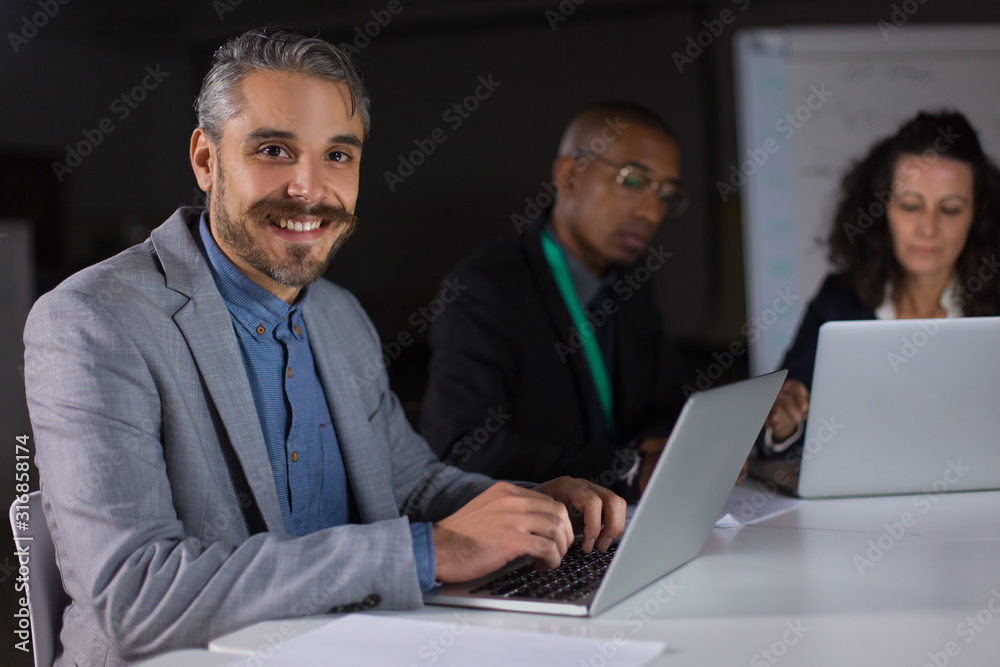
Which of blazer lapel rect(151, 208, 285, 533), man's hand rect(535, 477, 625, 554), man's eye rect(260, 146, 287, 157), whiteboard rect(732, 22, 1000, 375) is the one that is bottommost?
man's hand rect(535, 477, 625, 554)

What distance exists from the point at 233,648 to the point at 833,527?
97 cm

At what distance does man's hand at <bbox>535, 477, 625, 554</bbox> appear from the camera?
1.23m

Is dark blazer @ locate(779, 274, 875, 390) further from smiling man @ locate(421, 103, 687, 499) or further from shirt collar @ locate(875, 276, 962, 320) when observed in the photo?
smiling man @ locate(421, 103, 687, 499)

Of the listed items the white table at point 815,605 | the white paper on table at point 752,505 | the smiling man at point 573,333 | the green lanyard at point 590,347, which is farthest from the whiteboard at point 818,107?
the white table at point 815,605

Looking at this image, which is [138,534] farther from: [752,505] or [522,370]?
[522,370]

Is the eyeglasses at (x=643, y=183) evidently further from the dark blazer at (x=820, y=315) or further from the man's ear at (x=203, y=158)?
the man's ear at (x=203, y=158)

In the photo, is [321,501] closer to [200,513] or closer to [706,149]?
[200,513]

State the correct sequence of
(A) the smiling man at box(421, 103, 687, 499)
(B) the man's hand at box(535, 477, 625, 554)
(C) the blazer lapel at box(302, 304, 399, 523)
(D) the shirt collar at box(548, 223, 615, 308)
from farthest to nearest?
(D) the shirt collar at box(548, 223, 615, 308) < (A) the smiling man at box(421, 103, 687, 499) < (C) the blazer lapel at box(302, 304, 399, 523) < (B) the man's hand at box(535, 477, 625, 554)

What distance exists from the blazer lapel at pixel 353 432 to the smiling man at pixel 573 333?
559mm

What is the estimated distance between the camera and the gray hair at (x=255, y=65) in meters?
1.42

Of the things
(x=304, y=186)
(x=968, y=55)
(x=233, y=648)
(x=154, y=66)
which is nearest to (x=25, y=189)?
(x=154, y=66)

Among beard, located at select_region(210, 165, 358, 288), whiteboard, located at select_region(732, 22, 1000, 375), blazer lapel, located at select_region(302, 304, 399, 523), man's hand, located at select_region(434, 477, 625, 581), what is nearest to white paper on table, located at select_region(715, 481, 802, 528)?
man's hand, located at select_region(434, 477, 625, 581)

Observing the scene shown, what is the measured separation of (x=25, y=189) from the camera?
4.25 m

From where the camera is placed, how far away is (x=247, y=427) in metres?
1.29
